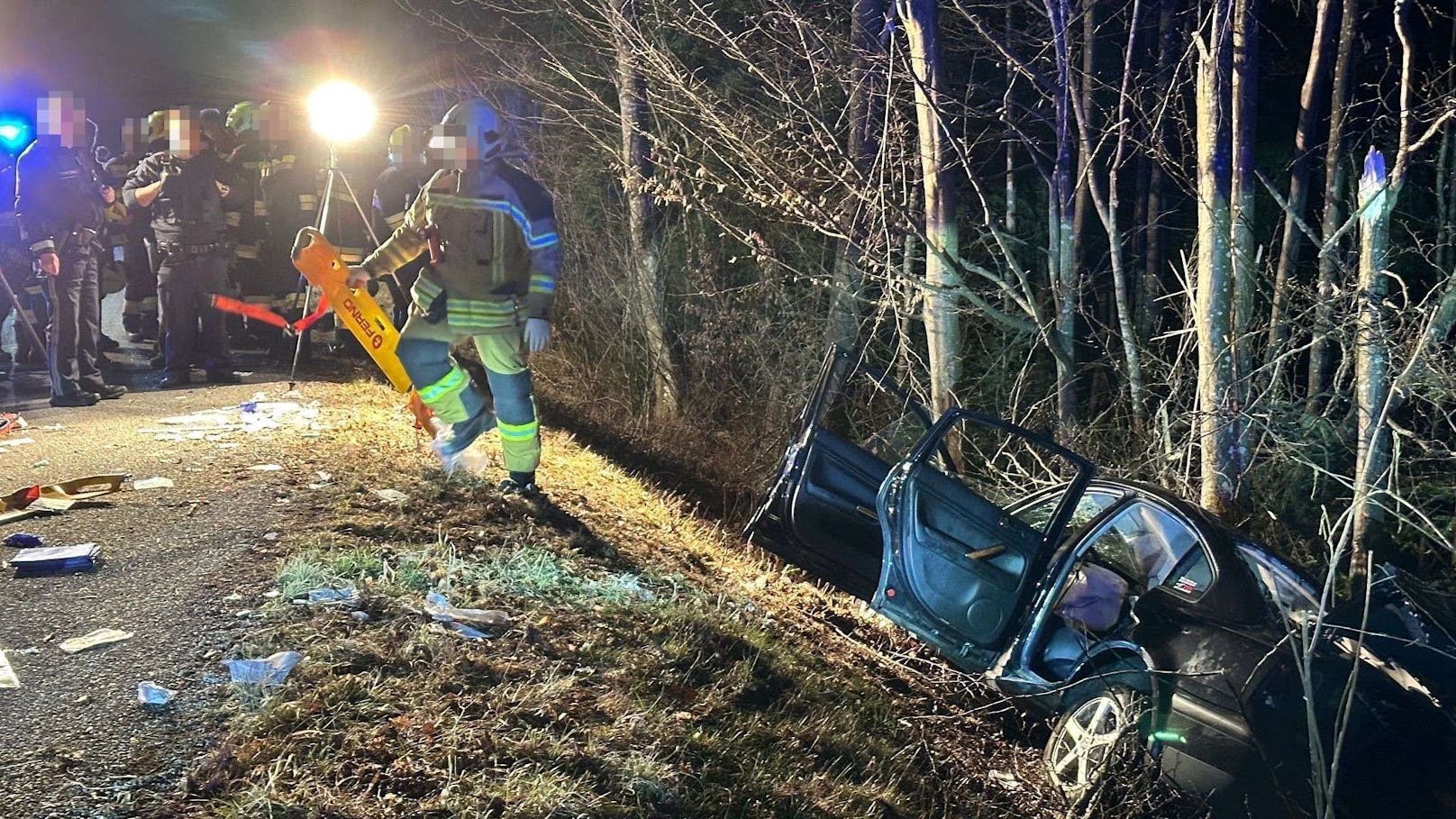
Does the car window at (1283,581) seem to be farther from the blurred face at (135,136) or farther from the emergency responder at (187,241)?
the blurred face at (135,136)

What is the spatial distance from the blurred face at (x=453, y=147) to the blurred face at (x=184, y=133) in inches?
168

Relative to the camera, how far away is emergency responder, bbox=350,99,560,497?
19.5 feet

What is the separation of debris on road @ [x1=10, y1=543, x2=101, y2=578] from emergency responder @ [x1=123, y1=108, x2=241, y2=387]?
4.65 m

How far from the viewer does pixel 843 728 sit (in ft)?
16.8

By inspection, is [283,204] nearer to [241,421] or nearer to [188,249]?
[188,249]

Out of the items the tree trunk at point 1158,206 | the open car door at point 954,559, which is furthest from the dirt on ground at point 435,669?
the tree trunk at point 1158,206

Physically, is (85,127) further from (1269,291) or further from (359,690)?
(1269,291)

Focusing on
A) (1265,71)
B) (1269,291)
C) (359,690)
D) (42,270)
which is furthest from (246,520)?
(1265,71)

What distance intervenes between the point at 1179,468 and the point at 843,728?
12.7 feet

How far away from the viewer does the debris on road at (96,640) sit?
4.19 meters

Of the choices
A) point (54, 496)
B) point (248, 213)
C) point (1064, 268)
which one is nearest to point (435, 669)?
point (54, 496)

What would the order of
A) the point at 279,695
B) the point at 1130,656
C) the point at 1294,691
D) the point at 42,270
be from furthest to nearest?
the point at 42,270 < the point at 1130,656 < the point at 1294,691 < the point at 279,695

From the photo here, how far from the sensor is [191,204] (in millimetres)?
9188

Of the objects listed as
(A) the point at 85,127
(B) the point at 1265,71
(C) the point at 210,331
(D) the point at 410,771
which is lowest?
(D) the point at 410,771
